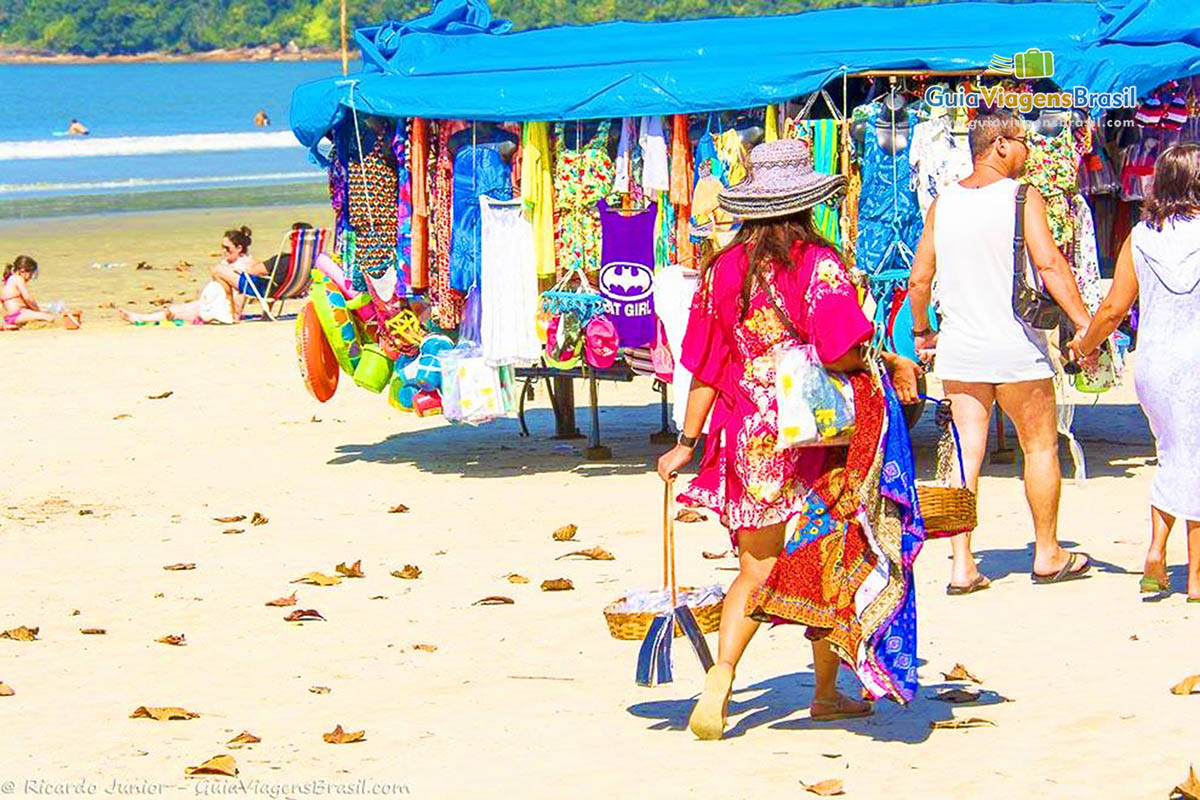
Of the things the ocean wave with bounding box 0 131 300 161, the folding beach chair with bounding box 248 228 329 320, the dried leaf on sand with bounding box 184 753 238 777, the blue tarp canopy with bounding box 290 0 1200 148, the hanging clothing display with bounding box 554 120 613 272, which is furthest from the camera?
the ocean wave with bounding box 0 131 300 161

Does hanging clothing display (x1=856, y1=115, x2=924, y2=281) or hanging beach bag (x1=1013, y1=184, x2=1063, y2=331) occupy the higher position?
hanging clothing display (x1=856, y1=115, x2=924, y2=281)

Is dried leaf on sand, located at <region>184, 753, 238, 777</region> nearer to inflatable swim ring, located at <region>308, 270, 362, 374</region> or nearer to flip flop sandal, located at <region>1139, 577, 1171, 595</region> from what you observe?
flip flop sandal, located at <region>1139, 577, 1171, 595</region>

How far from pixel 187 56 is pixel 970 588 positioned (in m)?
123

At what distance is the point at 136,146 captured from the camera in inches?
2057

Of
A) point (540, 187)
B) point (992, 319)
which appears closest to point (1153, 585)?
point (992, 319)

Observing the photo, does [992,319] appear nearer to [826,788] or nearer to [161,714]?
[826,788]

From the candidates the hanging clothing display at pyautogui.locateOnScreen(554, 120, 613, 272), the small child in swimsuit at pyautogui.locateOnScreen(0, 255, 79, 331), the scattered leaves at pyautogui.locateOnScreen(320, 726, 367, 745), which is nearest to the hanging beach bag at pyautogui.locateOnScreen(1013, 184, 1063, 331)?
the scattered leaves at pyautogui.locateOnScreen(320, 726, 367, 745)

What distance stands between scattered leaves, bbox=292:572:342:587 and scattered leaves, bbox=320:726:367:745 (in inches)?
87.7

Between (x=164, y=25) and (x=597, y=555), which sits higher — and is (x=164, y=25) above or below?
above

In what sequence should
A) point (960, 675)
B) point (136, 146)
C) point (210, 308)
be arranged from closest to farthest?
point (960, 675) → point (210, 308) → point (136, 146)

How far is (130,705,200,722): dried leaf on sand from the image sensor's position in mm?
6512

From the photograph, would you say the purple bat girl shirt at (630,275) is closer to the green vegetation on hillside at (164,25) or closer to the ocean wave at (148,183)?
the ocean wave at (148,183)

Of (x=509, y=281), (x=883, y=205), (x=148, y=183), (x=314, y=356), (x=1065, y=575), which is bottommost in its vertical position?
(x=1065, y=575)

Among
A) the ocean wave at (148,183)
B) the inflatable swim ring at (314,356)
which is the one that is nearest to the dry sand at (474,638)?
the inflatable swim ring at (314,356)
